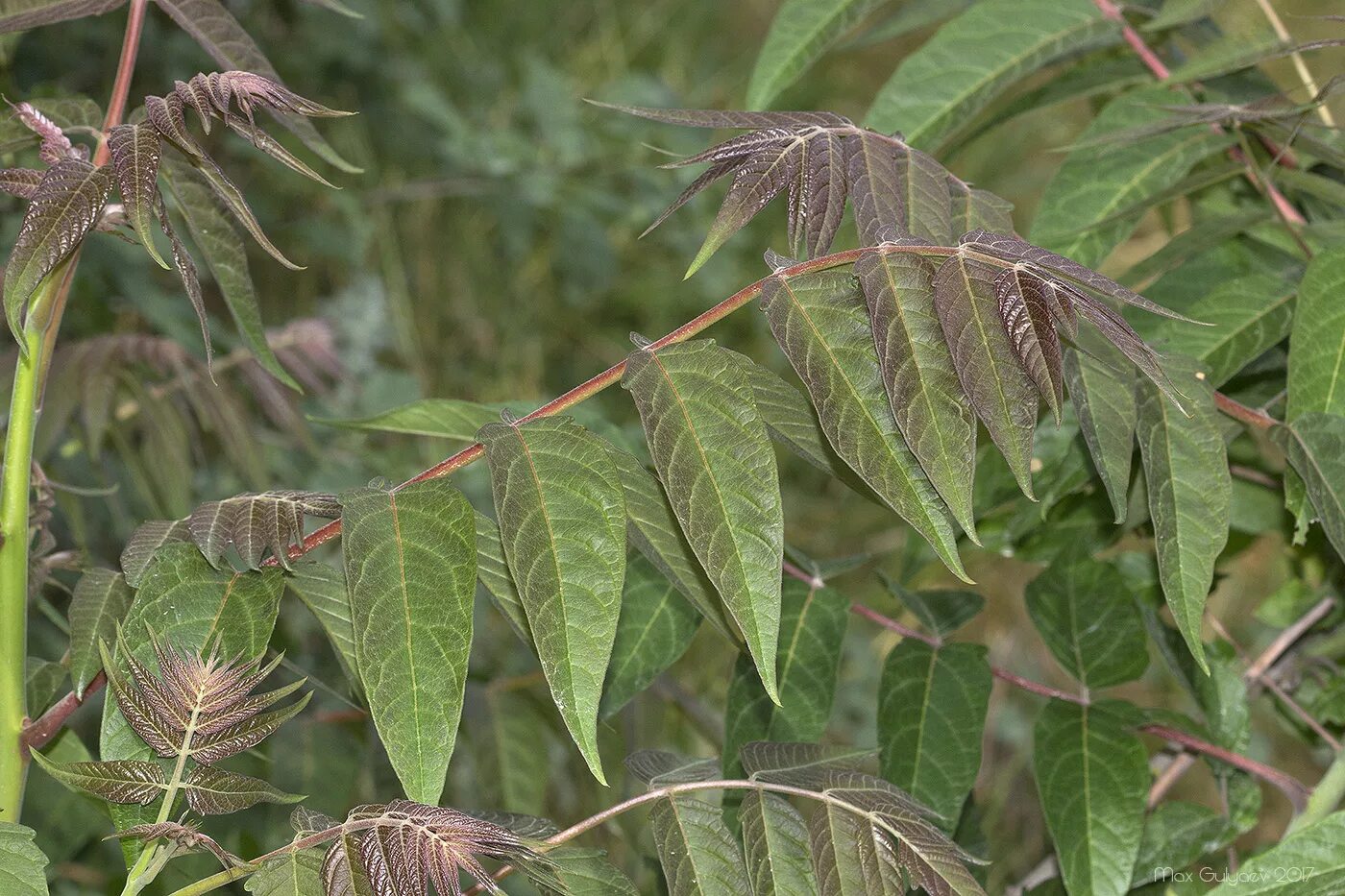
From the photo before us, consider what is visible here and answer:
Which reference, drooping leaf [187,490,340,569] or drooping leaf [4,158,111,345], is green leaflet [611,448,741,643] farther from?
drooping leaf [4,158,111,345]

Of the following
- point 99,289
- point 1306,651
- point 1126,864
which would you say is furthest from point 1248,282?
point 99,289

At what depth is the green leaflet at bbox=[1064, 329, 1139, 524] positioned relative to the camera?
72 cm

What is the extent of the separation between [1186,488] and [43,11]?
721mm

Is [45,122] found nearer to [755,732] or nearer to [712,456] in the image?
A: [712,456]

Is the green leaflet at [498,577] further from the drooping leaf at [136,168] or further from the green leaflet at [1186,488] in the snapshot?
the green leaflet at [1186,488]

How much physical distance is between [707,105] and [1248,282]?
128 inches

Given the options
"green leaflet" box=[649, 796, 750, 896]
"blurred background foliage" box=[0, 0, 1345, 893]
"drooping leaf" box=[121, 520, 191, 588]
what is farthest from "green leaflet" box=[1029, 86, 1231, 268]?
"drooping leaf" box=[121, 520, 191, 588]

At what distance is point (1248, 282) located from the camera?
988 millimetres

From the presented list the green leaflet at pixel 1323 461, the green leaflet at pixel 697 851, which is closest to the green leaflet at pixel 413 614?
the green leaflet at pixel 697 851

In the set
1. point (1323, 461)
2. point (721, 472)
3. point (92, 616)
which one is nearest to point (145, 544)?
point (92, 616)

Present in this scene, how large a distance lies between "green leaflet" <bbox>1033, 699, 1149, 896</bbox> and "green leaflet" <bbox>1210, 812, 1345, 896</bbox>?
181 mm

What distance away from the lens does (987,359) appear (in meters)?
0.63

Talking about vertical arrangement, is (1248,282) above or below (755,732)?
above

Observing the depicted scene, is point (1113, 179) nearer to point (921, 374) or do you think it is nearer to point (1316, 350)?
point (1316, 350)
